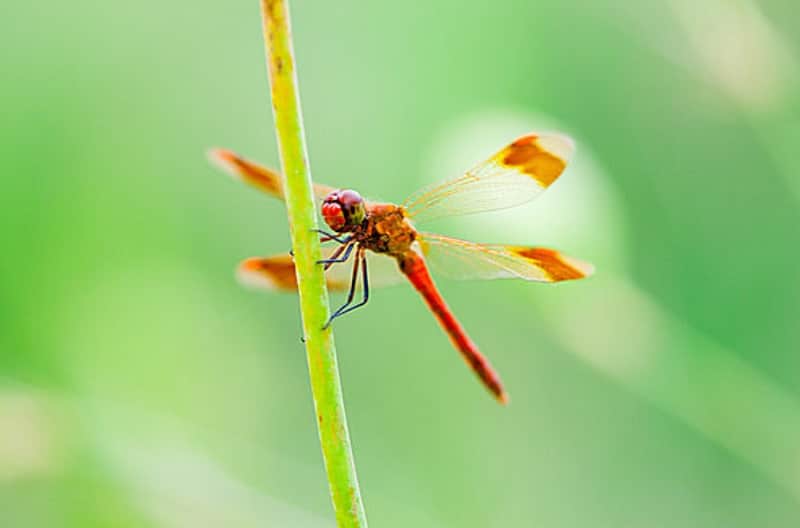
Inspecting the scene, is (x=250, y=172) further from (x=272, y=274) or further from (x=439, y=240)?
(x=439, y=240)

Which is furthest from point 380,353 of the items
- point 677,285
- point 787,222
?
point 787,222

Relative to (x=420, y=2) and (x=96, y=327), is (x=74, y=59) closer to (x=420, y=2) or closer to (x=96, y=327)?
(x=96, y=327)

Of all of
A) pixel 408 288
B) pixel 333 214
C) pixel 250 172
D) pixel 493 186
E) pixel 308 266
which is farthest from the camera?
pixel 408 288

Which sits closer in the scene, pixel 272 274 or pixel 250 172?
pixel 250 172

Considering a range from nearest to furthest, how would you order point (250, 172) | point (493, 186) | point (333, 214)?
point (333, 214) → point (250, 172) → point (493, 186)

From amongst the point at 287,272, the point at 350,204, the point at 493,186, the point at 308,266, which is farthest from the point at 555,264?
the point at 308,266

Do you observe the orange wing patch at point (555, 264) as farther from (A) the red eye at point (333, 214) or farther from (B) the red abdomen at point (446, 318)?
(A) the red eye at point (333, 214)

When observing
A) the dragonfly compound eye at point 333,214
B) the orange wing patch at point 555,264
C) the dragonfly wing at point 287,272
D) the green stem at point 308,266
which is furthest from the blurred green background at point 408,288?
the green stem at point 308,266
